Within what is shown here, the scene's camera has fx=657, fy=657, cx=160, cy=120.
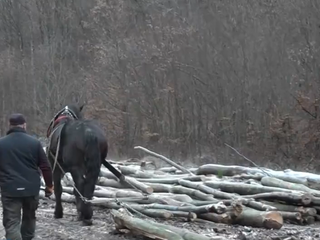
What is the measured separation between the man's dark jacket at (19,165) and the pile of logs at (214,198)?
1.81 meters

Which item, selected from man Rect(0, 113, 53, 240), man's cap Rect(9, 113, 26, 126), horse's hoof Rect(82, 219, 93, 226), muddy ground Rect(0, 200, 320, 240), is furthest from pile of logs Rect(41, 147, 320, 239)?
man's cap Rect(9, 113, 26, 126)

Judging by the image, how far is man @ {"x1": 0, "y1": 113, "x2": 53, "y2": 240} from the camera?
8.52 metres

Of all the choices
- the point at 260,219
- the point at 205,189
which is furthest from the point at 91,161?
the point at 260,219

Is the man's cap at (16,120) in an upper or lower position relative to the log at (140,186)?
upper

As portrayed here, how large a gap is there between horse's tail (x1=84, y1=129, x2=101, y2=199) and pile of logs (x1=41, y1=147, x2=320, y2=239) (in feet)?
1.77

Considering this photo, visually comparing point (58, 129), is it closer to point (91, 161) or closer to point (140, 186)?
point (91, 161)

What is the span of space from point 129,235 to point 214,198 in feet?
7.39

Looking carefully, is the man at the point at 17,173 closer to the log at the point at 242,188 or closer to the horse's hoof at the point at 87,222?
the horse's hoof at the point at 87,222

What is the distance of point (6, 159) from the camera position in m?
8.57

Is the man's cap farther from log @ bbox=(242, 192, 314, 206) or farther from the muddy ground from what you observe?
log @ bbox=(242, 192, 314, 206)

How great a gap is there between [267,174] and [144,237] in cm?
448

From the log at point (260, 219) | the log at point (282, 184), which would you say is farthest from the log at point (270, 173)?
the log at point (260, 219)

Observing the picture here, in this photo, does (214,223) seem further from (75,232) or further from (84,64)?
(84,64)

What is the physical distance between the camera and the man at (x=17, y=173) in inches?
336
